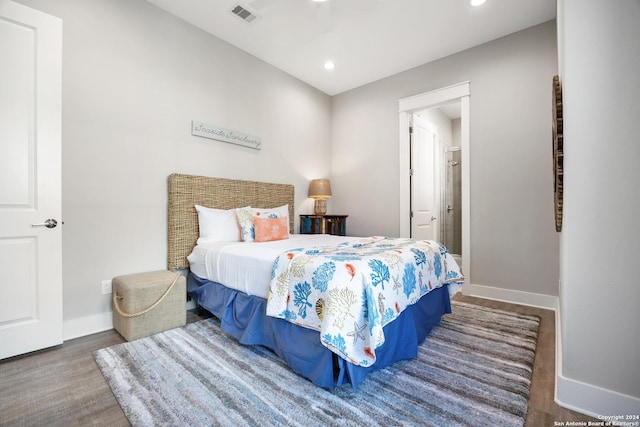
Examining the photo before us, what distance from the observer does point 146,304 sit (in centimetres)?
220

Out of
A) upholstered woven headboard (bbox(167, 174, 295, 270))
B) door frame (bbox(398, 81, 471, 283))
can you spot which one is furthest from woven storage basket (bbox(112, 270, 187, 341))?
door frame (bbox(398, 81, 471, 283))

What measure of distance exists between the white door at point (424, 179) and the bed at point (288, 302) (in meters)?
1.56

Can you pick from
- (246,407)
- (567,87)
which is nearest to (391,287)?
(246,407)

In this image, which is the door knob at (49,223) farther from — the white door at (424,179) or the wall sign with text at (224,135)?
the white door at (424,179)

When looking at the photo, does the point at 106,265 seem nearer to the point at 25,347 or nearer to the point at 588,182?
the point at 25,347

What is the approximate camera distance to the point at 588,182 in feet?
4.51

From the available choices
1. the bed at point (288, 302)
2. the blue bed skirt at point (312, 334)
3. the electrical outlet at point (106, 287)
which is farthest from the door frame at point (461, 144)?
the electrical outlet at point (106, 287)

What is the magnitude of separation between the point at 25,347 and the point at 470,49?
16.1 feet

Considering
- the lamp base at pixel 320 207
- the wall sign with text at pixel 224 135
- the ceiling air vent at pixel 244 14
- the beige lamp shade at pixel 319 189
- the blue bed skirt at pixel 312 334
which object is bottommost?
the blue bed skirt at pixel 312 334

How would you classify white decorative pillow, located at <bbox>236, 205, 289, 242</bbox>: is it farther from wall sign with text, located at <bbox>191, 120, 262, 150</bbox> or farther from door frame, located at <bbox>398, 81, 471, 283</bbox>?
door frame, located at <bbox>398, 81, 471, 283</bbox>

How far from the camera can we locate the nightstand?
3.91 meters

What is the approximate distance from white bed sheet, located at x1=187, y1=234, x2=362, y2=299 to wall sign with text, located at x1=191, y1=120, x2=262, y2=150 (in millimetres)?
1168

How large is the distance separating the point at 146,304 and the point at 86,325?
575mm

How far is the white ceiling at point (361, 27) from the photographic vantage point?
2658mm
